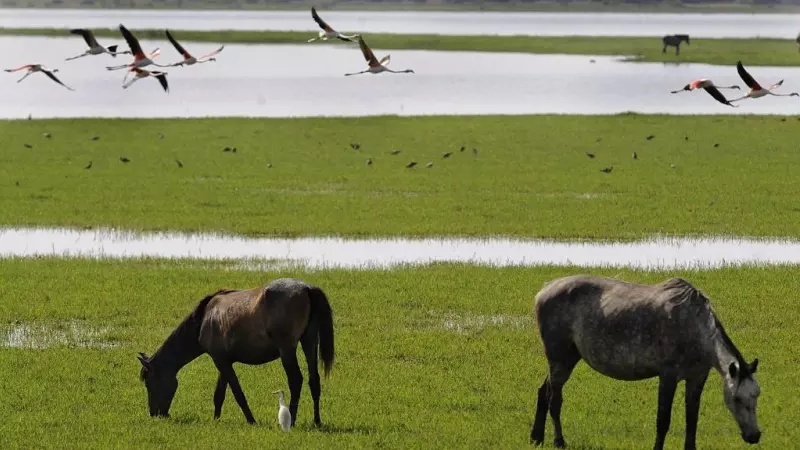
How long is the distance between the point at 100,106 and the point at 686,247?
4360 cm

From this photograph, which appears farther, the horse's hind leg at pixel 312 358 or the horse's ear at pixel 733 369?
the horse's hind leg at pixel 312 358

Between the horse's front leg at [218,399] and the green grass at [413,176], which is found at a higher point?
the horse's front leg at [218,399]

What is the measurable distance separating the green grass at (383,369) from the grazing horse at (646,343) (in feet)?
2.93

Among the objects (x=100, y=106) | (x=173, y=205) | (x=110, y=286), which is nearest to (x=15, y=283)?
(x=110, y=286)

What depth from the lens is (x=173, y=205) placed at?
29.6 m

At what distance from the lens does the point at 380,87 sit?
265 ft

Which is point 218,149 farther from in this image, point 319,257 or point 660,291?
point 660,291

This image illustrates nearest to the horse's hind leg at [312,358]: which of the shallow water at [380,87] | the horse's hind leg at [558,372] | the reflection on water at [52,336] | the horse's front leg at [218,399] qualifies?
the horse's front leg at [218,399]

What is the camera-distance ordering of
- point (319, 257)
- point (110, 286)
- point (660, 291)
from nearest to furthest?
point (660, 291) → point (110, 286) → point (319, 257)

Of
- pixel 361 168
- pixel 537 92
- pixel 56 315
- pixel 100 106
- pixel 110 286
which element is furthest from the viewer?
pixel 537 92

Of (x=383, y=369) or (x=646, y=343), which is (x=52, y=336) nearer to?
(x=383, y=369)

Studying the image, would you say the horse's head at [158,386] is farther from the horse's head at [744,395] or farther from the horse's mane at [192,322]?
the horse's head at [744,395]

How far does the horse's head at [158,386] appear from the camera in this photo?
13493mm

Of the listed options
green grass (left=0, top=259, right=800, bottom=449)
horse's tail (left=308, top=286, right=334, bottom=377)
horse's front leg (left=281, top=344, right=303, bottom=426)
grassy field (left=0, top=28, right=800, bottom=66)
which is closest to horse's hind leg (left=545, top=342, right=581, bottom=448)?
green grass (left=0, top=259, right=800, bottom=449)
